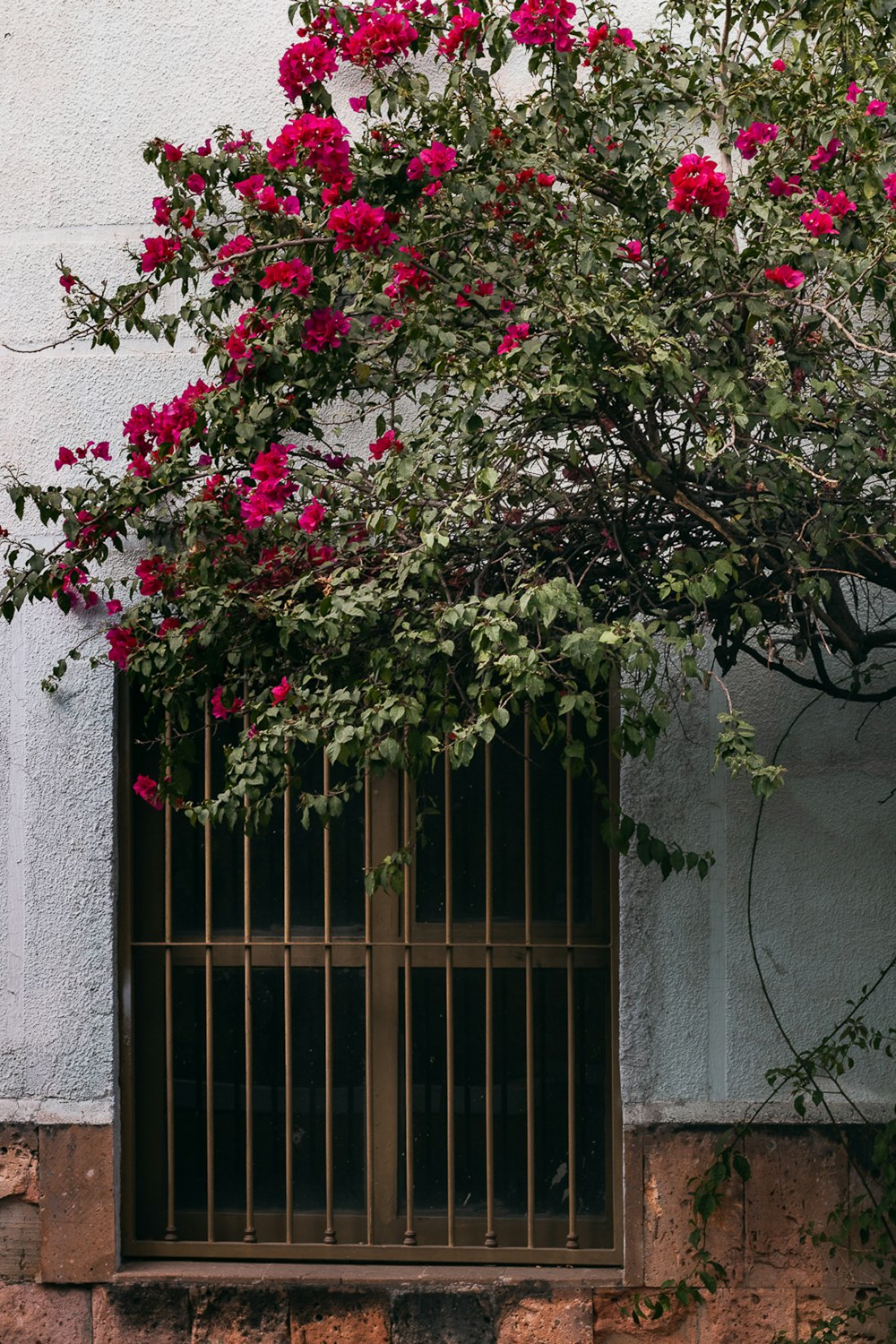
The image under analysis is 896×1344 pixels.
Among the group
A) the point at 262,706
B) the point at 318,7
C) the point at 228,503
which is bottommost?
the point at 262,706

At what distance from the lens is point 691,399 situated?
11.1 ft

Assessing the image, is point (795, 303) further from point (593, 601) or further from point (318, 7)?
point (318, 7)

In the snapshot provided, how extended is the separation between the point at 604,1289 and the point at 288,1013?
1.21m

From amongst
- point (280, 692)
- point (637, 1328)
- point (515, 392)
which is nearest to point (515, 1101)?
point (637, 1328)

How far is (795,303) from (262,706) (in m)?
1.45

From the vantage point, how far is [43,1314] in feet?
14.4

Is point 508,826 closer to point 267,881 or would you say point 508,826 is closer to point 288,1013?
point 267,881

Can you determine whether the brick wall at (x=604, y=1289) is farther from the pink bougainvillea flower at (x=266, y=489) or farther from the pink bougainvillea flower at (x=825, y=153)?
the pink bougainvillea flower at (x=825, y=153)

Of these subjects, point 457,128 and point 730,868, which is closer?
point 457,128

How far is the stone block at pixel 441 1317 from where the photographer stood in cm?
422

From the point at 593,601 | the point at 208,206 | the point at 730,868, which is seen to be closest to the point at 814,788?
the point at 730,868

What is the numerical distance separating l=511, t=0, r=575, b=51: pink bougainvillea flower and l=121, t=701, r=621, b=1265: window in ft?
6.47

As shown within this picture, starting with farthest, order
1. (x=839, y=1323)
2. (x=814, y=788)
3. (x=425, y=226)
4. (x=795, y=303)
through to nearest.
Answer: (x=814, y=788), (x=839, y=1323), (x=425, y=226), (x=795, y=303)

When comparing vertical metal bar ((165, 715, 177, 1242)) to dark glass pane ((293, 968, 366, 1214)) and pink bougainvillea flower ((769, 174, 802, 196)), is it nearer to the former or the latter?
dark glass pane ((293, 968, 366, 1214))
